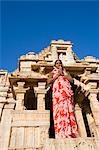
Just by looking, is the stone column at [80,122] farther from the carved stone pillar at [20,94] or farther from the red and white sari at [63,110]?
the carved stone pillar at [20,94]

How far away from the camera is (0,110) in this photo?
16891mm

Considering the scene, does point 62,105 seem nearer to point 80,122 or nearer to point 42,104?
point 42,104

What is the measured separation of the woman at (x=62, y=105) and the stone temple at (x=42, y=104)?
0.54 meters

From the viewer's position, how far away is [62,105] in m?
13.1

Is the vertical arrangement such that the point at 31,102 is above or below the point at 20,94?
above

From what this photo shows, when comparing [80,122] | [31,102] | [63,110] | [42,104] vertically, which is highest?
[31,102]

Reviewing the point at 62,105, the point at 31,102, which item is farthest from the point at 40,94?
the point at 31,102

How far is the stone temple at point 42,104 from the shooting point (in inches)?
443

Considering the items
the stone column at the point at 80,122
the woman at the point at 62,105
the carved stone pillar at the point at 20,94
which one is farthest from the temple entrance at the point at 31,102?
the stone column at the point at 80,122

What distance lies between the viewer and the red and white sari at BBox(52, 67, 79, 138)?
12102 millimetres

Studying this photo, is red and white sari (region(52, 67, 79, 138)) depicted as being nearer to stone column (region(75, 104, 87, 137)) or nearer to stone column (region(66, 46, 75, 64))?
stone column (region(75, 104, 87, 137))

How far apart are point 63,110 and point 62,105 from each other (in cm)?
37

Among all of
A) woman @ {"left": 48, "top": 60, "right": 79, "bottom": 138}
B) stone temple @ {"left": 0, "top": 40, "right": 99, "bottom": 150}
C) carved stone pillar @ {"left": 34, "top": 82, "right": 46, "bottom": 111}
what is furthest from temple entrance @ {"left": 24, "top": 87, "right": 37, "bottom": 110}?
woman @ {"left": 48, "top": 60, "right": 79, "bottom": 138}

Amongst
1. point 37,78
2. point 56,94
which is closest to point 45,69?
point 37,78
